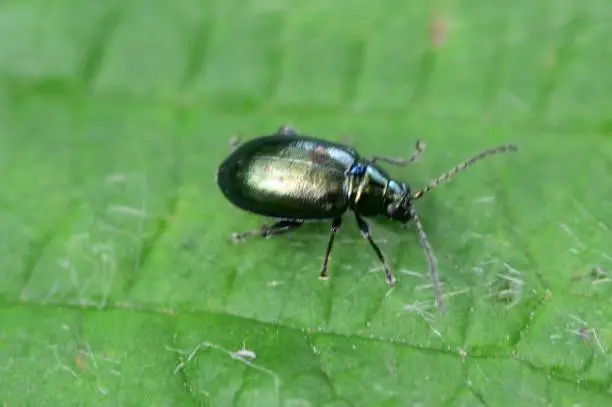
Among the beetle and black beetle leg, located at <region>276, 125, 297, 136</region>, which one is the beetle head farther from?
black beetle leg, located at <region>276, 125, 297, 136</region>

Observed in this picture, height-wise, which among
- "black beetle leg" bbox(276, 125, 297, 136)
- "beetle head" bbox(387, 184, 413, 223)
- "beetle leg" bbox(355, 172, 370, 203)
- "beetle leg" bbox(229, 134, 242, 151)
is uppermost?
"black beetle leg" bbox(276, 125, 297, 136)

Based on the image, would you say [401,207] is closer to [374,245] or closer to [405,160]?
[374,245]

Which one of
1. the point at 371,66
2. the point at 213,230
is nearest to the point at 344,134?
the point at 371,66

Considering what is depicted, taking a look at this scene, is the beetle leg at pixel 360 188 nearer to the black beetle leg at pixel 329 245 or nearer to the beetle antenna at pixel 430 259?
the black beetle leg at pixel 329 245

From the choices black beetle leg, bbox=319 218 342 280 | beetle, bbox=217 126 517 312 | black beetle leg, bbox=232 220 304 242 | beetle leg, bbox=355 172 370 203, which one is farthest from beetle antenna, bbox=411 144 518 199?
black beetle leg, bbox=232 220 304 242

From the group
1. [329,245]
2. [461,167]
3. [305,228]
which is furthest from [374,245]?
[461,167]
